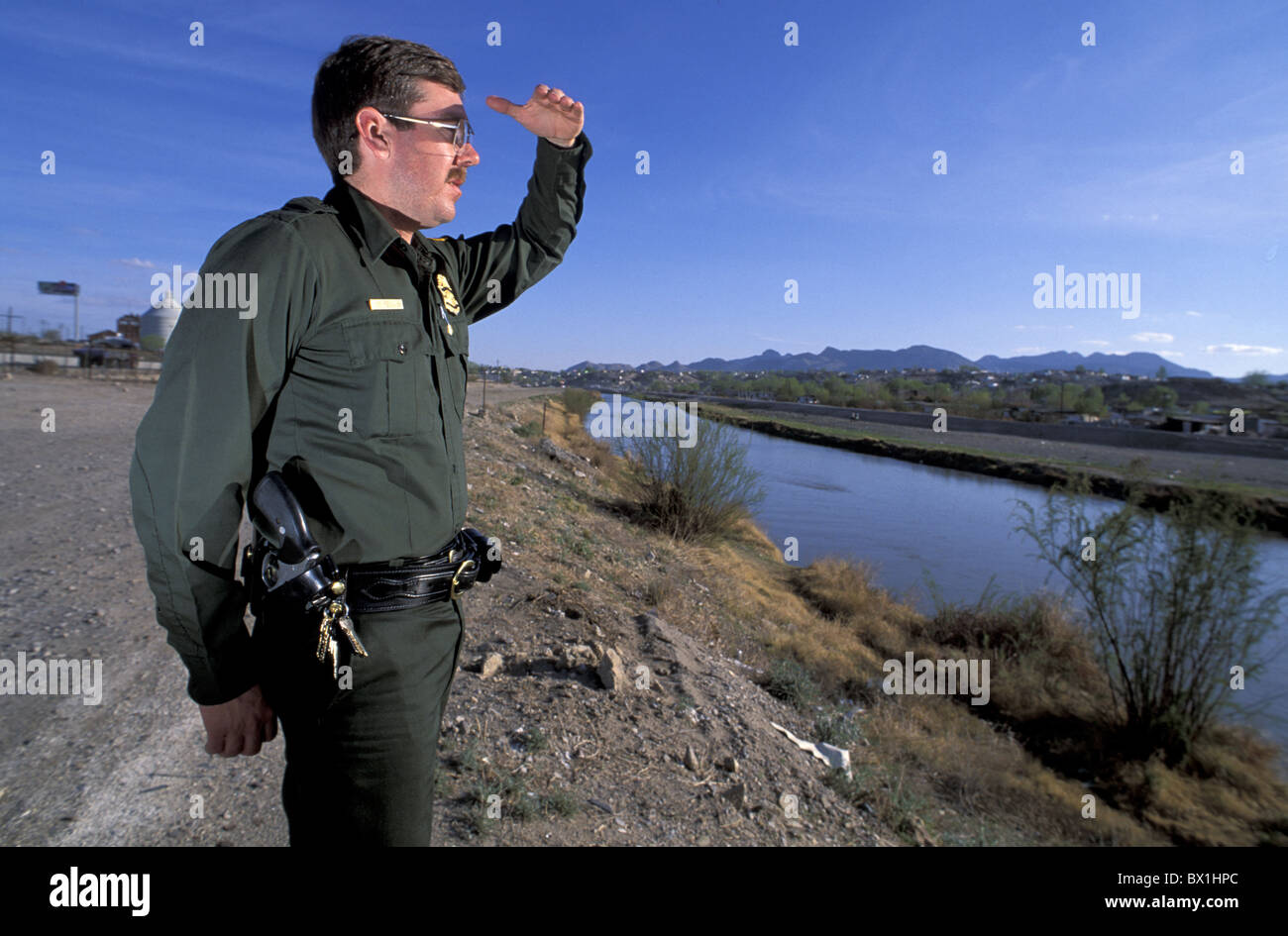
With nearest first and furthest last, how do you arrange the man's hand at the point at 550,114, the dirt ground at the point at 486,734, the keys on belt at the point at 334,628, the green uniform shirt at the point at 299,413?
the green uniform shirt at the point at 299,413 < the keys on belt at the point at 334,628 < the man's hand at the point at 550,114 < the dirt ground at the point at 486,734

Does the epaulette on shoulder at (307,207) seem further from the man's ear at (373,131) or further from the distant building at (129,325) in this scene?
the distant building at (129,325)

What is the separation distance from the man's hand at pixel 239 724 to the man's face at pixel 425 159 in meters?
1.14

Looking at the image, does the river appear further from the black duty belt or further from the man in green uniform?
the man in green uniform

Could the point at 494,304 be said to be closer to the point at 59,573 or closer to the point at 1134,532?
the point at 59,573

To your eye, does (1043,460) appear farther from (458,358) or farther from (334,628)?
(334,628)

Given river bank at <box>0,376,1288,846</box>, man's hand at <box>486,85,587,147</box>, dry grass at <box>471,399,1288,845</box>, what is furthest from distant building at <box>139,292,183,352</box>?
man's hand at <box>486,85,587,147</box>

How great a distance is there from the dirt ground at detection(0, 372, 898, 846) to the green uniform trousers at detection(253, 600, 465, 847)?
1.71 meters

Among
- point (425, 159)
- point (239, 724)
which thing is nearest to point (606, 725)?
point (239, 724)

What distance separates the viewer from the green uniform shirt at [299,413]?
4.09 ft

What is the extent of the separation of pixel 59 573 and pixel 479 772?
13.9 ft

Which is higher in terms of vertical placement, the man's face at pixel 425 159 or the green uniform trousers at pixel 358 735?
the man's face at pixel 425 159

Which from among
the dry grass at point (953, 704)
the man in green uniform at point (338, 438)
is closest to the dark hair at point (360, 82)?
the man in green uniform at point (338, 438)

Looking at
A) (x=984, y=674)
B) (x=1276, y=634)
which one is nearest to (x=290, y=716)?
(x=984, y=674)
